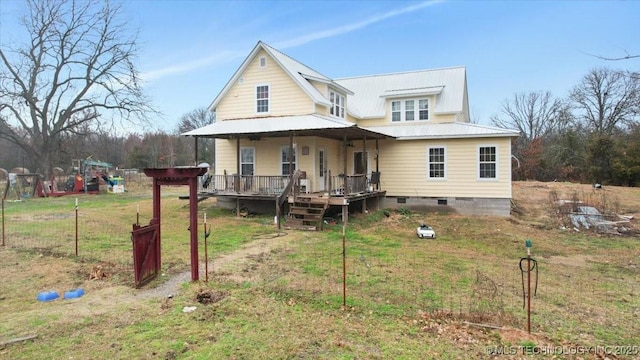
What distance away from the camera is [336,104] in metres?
18.9

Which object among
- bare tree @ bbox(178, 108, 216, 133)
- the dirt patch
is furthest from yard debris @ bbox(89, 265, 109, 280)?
bare tree @ bbox(178, 108, 216, 133)

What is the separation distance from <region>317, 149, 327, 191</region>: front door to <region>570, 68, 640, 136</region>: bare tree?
118ft

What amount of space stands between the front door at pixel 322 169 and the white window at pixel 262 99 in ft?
10.7

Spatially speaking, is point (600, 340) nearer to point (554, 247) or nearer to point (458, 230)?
point (554, 247)

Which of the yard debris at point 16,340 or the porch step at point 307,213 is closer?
the yard debris at point 16,340

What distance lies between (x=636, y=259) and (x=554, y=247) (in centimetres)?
189

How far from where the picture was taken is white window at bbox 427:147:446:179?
1739 centimetres

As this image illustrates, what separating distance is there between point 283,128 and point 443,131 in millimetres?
7759

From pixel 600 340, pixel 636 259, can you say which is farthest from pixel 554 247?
pixel 600 340

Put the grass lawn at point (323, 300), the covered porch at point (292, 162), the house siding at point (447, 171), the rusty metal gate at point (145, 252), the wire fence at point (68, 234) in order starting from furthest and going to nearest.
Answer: the house siding at point (447, 171), the covered porch at point (292, 162), the wire fence at point (68, 234), the rusty metal gate at point (145, 252), the grass lawn at point (323, 300)

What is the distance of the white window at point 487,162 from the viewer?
54.2 ft

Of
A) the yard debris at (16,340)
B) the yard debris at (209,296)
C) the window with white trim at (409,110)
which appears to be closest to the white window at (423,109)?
the window with white trim at (409,110)

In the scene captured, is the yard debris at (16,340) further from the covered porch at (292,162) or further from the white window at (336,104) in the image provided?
the white window at (336,104)

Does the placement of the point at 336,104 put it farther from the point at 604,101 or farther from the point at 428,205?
the point at 604,101
